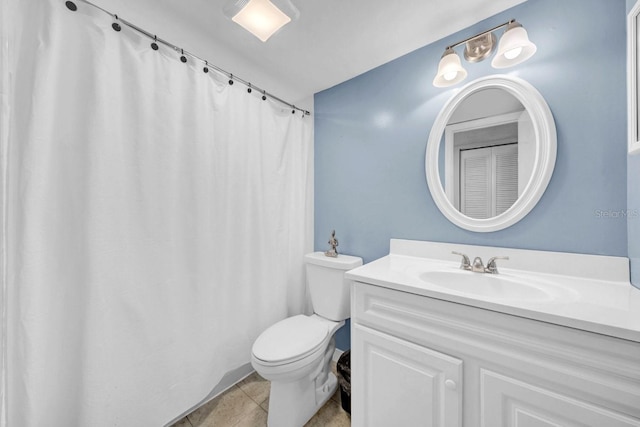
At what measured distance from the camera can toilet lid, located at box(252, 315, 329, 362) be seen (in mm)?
1154

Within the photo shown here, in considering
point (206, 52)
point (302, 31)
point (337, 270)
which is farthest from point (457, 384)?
point (206, 52)

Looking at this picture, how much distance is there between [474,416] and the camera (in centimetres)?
81

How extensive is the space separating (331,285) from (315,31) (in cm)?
152

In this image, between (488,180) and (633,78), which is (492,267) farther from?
(633,78)

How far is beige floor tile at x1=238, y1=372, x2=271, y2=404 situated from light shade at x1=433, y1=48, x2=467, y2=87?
2.11 meters

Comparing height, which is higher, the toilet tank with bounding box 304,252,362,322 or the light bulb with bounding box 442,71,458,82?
the light bulb with bounding box 442,71,458,82

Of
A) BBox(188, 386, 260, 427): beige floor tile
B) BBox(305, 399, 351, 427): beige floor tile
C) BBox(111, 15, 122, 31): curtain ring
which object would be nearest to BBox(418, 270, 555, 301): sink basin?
BBox(305, 399, 351, 427): beige floor tile

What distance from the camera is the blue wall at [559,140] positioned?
0.97 metres

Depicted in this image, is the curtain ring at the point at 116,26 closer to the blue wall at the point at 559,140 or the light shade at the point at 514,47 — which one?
the blue wall at the point at 559,140

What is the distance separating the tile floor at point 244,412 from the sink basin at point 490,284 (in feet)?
3.15

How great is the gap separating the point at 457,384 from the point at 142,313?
1364 millimetres

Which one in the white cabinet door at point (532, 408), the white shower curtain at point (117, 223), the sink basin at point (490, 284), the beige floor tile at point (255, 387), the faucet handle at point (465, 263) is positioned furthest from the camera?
the beige floor tile at point (255, 387)

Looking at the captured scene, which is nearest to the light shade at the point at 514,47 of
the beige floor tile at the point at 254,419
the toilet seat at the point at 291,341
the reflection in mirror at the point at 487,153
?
the reflection in mirror at the point at 487,153

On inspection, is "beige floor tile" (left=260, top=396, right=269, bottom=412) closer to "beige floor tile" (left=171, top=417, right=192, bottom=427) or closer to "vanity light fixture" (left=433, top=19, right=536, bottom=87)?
"beige floor tile" (left=171, top=417, right=192, bottom=427)
